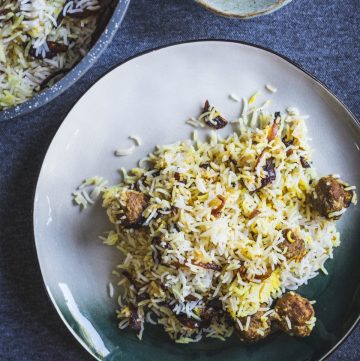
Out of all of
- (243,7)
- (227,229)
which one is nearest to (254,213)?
(227,229)

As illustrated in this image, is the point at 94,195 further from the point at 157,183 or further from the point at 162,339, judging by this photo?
the point at 162,339

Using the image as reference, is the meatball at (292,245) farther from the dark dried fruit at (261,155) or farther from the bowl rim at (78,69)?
the bowl rim at (78,69)

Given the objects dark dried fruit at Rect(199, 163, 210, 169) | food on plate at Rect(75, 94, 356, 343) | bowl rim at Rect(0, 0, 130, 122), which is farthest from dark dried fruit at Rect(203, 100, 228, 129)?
bowl rim at Rect(0, 0, 130, 122)

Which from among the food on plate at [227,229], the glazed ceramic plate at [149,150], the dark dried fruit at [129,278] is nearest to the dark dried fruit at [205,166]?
the food on plate at [227,229]

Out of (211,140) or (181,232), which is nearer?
(181,232)

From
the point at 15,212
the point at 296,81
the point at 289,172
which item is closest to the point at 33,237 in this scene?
the point at 15,212

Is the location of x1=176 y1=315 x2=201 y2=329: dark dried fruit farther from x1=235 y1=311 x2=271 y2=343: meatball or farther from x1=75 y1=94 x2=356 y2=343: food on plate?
x1=235 y1=311 x2=271 y2=343: meatball
